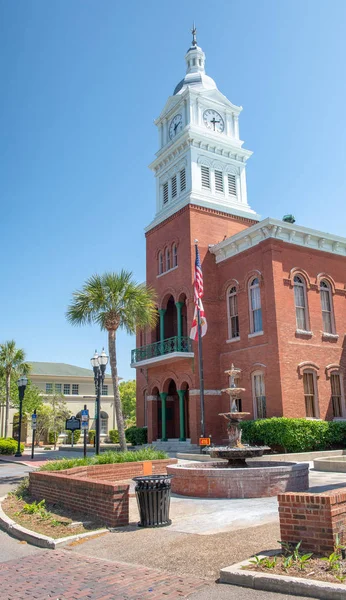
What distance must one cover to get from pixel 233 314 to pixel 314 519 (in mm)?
21776

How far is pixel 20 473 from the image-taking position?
70.7ft

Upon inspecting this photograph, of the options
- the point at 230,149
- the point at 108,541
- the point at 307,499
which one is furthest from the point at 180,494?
the point at 230,149

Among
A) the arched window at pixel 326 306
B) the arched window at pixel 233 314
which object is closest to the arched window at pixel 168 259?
the arched window at pixel 233 314

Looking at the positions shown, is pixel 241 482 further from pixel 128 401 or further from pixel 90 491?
pixel 128 401

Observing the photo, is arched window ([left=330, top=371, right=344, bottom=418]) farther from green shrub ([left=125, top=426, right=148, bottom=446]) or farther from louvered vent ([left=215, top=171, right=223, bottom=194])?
louvered vent ([left=215, top=171, right=223, bottom=194])

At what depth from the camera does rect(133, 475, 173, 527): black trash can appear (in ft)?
29.8

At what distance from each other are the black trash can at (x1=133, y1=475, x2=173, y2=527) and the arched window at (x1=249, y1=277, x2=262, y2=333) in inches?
681

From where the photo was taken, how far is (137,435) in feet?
106

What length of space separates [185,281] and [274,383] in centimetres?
803

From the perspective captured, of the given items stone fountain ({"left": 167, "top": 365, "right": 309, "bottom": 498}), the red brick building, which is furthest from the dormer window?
stone fountain ({"left": 167, "top": 365, "right": 309, "bottom": 498})

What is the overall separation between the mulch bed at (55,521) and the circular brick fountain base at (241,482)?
3.20 m

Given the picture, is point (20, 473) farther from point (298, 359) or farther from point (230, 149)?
point (230, 149)

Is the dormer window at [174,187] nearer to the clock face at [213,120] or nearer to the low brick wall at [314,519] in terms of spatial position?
the clock face at [213,120]

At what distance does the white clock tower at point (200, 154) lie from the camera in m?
31.5
